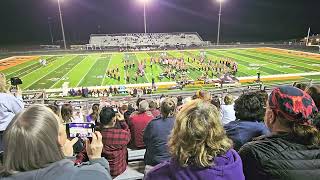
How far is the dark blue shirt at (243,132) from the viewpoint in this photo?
3803 mm

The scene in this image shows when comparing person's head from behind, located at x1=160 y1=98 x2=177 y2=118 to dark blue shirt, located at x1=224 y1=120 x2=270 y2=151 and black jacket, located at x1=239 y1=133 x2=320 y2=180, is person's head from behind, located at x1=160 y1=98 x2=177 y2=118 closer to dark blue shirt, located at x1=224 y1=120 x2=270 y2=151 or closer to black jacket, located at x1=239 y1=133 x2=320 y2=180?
dark blue shirt, located at x1=224 y1=120 x2=270 y2=151

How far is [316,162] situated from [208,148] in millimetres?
821

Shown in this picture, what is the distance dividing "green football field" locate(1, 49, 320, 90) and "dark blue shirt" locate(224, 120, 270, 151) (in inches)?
948

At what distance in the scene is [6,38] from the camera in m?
60.5

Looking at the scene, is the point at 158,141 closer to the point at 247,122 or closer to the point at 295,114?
the point at 247,122

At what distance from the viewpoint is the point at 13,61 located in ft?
134

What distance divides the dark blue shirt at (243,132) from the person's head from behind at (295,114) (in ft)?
3.53

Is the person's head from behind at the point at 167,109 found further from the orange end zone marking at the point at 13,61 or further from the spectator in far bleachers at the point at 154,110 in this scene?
the orange end zone marking at the point at 13,61

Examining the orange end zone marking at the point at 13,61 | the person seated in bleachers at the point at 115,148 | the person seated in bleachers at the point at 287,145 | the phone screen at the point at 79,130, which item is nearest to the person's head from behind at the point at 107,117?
the person seated in bleachers at the point at 115,148

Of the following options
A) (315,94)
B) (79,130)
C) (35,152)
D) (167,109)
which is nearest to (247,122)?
(315,94)

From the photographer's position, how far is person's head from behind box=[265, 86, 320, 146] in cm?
262

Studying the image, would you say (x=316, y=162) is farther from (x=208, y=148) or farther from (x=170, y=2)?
(x=170, y=2)

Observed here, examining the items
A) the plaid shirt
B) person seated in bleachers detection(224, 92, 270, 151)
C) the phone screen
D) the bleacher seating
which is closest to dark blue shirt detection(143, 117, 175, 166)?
the plaid shirt

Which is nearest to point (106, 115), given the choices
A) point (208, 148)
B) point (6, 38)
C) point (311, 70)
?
point (208, 148)
